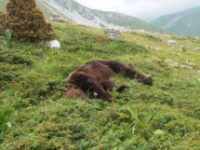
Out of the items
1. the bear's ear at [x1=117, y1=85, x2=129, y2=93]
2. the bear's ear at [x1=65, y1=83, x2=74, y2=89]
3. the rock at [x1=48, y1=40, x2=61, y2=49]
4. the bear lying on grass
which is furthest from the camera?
the rock at [x1=48, y1=40, x2=61, y2=49]

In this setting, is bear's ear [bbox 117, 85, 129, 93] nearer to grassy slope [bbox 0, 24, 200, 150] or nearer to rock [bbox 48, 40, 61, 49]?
grassy slope [bbox 0, 24, 200, 150]

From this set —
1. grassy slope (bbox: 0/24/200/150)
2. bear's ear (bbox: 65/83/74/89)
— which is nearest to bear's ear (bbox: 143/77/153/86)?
grassy slope (bbox: 0/24/200/150)

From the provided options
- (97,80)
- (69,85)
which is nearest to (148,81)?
(97,80)

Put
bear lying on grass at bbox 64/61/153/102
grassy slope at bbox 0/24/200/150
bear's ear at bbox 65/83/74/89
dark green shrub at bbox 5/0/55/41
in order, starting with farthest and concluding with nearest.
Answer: dark green shrub at bbox 5/0/55/41 < bear's ear at bbox 65/83/74/89 < bear lying on grass at bbox 64/61/153/102 < grassy slope at bbox 0/24/200/150

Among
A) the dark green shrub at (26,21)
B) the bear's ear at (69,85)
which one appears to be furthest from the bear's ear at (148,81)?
the dark green shrub at (26,21)

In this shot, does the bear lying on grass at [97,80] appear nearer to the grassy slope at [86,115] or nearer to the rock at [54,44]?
the grassy slope at [86,115]

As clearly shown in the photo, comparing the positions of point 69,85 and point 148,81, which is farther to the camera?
point 148,81

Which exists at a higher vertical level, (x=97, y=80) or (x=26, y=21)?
(x=26, y=21)

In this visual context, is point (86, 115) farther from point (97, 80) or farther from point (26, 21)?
point (26, 21)

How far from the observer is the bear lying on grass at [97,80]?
4.31 metres

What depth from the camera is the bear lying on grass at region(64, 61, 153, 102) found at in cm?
431

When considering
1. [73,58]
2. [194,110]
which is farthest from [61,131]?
[73,58]

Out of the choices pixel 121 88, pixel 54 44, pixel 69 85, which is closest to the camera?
pixel 69 85

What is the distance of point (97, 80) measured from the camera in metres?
5.20
